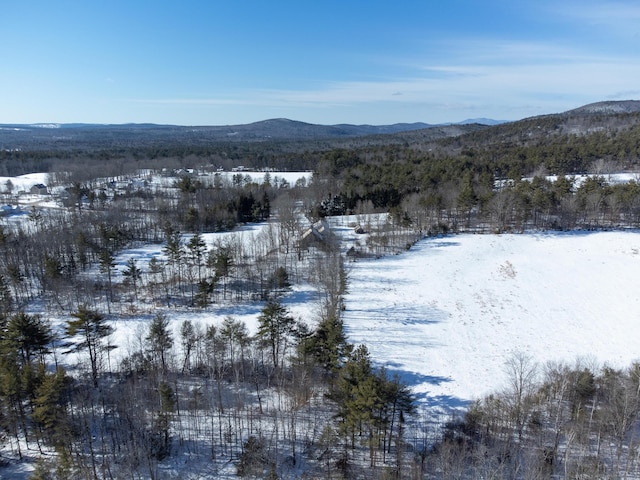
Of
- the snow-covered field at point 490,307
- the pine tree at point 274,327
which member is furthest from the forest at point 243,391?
the snow-covered field at point 490,307

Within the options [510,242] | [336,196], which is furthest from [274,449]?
[336,196]

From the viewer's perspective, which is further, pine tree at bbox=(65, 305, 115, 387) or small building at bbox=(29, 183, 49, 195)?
small building at bbox=(29, 183, 49, 195)

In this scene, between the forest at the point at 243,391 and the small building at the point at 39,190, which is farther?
the small building at the point at 39,190

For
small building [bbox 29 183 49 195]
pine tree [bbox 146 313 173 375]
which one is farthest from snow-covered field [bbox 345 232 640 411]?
small building [bbox 29 183 49 195]

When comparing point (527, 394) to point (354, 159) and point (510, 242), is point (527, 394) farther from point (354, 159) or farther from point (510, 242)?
point (354, 159)

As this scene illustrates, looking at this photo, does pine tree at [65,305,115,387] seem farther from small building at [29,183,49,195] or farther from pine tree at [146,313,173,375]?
small building at [29,183,49,195]

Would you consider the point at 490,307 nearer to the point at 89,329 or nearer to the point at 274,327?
the point at 274,327

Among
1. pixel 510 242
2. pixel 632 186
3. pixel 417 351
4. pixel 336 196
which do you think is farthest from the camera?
pixel 336 196

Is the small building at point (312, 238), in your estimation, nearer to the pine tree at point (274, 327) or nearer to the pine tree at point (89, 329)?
the pine tree at point (274, 327)
